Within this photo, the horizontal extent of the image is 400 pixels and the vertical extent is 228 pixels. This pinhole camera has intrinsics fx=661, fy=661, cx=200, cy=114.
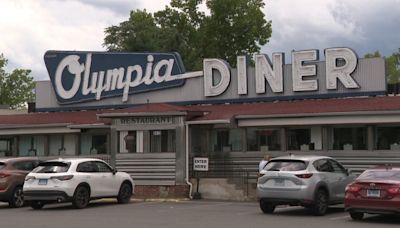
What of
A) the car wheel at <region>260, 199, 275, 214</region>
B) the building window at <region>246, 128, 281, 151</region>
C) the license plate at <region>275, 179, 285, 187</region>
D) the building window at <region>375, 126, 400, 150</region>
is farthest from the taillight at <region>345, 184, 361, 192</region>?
the building window at <region>246, 128, 281, 151</region>

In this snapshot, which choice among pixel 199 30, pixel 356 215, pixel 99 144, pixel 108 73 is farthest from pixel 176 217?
pixel 199 30

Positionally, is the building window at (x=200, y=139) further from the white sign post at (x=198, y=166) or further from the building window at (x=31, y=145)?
the building window at (x=31, y=145)

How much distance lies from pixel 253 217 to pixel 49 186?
656 cm

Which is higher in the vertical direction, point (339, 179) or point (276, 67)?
point (276, 67)

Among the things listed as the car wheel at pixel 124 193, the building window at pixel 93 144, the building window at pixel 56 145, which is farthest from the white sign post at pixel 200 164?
the building window at pixel 56 145

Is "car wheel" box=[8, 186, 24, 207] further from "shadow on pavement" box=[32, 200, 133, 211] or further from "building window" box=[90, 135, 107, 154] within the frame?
"building window" box=[90, 135, 107, 154]

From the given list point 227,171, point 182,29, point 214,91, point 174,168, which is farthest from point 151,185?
point 182,29

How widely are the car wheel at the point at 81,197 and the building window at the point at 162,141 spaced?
5.71 metres

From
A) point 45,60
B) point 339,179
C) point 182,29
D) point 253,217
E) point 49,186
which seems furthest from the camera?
point 182,29

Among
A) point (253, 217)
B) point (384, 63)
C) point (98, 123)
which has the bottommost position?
point (253, 217)

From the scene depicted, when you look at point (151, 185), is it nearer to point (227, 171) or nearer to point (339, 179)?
point (227, 171)

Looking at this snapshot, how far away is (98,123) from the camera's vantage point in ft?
92.0

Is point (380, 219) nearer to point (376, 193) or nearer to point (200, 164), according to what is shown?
point (376, 193)

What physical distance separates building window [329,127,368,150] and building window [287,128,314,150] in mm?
895
